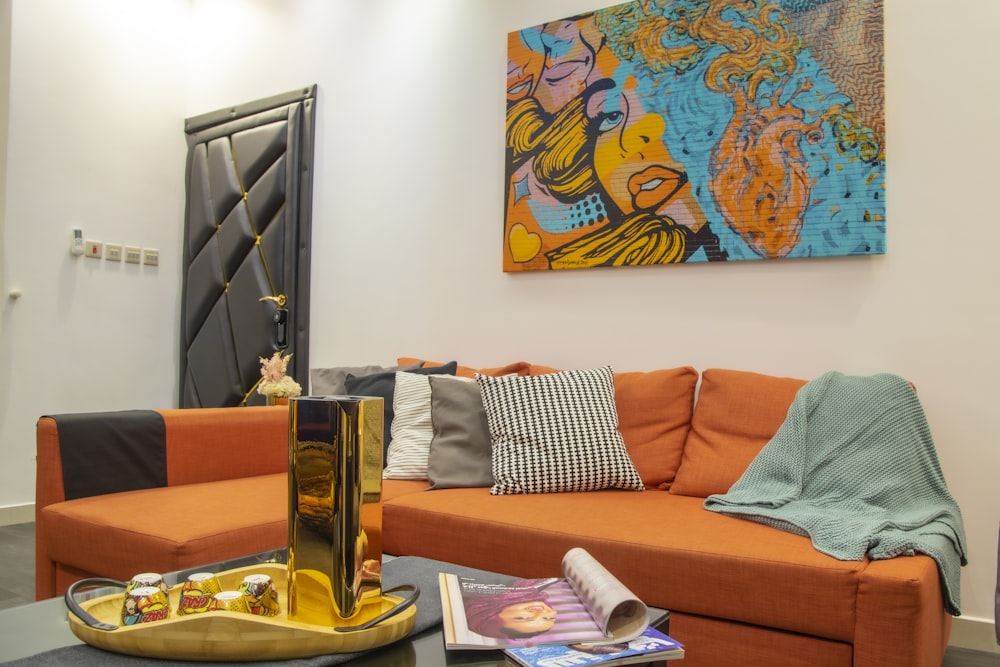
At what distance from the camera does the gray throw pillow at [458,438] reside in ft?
8.91

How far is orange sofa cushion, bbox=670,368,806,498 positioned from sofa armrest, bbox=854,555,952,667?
78 cm

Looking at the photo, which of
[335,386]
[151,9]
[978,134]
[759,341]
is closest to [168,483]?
[335,386]

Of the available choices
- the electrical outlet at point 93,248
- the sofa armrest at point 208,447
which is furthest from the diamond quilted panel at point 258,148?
the sofa armrest at point 208,447

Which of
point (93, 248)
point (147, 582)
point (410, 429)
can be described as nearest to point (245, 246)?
point (93, 248)

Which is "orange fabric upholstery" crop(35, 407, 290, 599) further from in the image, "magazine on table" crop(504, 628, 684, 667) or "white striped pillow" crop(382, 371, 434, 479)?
"magazine on table" crop(504, 628, 684, 667)

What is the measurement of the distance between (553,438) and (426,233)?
158 centimetres

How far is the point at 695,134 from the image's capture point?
9.66 feet

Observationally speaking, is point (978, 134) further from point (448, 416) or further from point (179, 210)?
point (179, 210)

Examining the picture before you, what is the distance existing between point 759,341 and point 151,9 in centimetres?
425

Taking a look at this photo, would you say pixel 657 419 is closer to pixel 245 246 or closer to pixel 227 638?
pixel 227 638

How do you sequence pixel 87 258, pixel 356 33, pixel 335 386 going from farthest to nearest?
1. pixel 87 258
2. pixel 356 33
3. pixel 335 386

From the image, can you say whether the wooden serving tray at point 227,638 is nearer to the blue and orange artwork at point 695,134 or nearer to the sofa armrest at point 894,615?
the sofa armrest at point 894,615

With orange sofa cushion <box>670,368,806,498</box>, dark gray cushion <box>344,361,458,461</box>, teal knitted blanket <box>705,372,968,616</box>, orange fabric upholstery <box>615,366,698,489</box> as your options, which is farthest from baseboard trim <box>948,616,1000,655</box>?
dark gray cushion <box>344,361,458,461</box>

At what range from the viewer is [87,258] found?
4441mm
